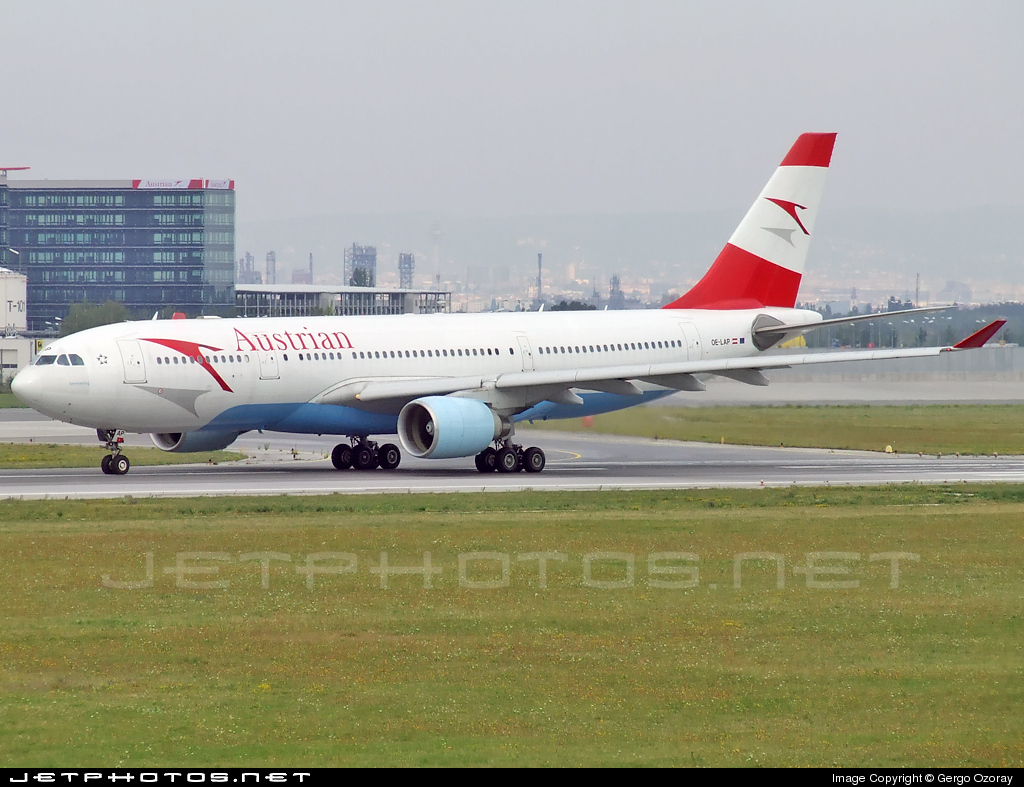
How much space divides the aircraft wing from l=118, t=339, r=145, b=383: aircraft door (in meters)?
4.87

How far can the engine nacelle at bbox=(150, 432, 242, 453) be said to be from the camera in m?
38.8

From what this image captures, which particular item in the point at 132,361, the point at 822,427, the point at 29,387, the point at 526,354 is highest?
the point at 526,354

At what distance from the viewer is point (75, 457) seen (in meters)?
45.3

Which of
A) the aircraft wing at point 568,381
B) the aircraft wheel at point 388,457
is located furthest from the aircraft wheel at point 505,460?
the aircraft wheel at point 388,457

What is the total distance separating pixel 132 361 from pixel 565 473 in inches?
470

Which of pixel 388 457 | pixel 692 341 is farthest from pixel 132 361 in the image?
pixel 692 341

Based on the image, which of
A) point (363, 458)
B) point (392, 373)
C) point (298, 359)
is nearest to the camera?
point (298, 359)

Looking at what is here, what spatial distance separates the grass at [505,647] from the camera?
39.5 ft

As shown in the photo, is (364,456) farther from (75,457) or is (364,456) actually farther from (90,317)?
(90,317)

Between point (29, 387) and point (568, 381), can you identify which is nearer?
point (29, 387)

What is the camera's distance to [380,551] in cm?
2291

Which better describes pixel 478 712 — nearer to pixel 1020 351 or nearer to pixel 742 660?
pixel 742 660
